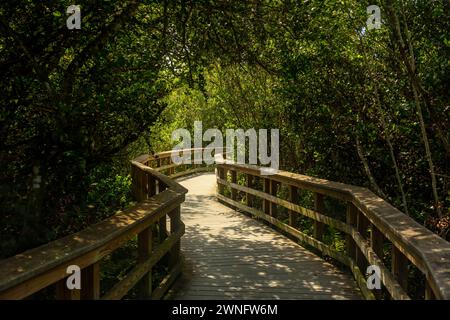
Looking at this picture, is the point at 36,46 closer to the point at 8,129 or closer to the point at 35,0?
the point at 35,0

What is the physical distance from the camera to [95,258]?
3617 mm

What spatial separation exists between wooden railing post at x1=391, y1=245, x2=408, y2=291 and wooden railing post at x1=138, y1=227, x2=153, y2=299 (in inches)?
92.4

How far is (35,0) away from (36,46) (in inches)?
16.5

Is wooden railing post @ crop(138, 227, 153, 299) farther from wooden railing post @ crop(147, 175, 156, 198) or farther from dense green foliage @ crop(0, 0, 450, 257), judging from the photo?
wooden railing post @ crop(147, 175, 156, 198)

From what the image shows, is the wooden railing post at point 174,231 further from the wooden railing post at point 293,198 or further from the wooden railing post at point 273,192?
the wooden railing post at point 273,192

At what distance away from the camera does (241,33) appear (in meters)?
6.84

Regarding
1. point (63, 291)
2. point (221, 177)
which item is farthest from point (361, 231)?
point (221, 177)

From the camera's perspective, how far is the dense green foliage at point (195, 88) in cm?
452

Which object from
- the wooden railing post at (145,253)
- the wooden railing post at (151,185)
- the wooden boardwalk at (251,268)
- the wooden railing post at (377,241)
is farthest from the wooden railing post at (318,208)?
the wooden railing post at (151,185)

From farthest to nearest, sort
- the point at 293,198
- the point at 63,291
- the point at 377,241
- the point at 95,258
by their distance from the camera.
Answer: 1. the point at 293,198
2. the point at 377,241
3. the point at 95,258
4. the point at 63,291

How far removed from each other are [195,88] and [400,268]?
4.06 m

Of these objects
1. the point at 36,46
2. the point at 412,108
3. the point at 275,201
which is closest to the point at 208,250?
the point at 275,201

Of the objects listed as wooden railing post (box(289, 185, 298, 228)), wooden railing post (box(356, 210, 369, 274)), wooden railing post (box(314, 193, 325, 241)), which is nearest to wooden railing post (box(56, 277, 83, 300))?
wooden railing post (box(356, 210, 369, 274))

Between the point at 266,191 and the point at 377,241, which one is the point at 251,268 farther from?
the point at 266,191
